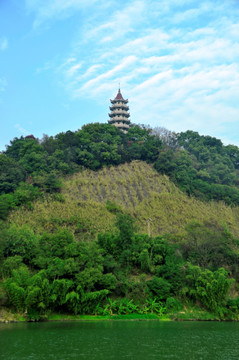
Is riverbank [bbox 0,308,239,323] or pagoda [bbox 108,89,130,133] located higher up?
pagoda [bbox 108,89,130,133]

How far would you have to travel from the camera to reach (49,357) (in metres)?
10.1

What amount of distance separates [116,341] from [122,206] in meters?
19.7

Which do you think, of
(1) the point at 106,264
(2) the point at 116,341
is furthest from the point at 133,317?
(2) the point at 116,341

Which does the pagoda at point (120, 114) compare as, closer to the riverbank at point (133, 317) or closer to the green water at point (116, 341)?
the riverbank at point (133, 317)

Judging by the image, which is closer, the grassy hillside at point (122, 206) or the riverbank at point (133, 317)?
the riverbank at point (133, 317)

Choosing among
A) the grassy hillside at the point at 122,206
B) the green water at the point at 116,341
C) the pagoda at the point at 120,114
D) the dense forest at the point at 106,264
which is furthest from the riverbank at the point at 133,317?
the pagoda at the point at 120,114

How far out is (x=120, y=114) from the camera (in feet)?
167

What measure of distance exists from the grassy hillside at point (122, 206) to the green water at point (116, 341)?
33.1ft

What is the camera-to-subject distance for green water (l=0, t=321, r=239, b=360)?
10.6 metres

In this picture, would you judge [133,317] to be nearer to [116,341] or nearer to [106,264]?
[106,264]

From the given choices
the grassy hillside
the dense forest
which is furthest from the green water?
the grassy hillside

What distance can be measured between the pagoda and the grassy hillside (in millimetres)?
11867

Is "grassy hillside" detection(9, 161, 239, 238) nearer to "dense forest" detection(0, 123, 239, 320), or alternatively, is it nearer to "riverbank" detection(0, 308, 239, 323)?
"dense forest" detection(0, 123, 239, 320)

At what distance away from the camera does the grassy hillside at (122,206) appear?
84.3ft
